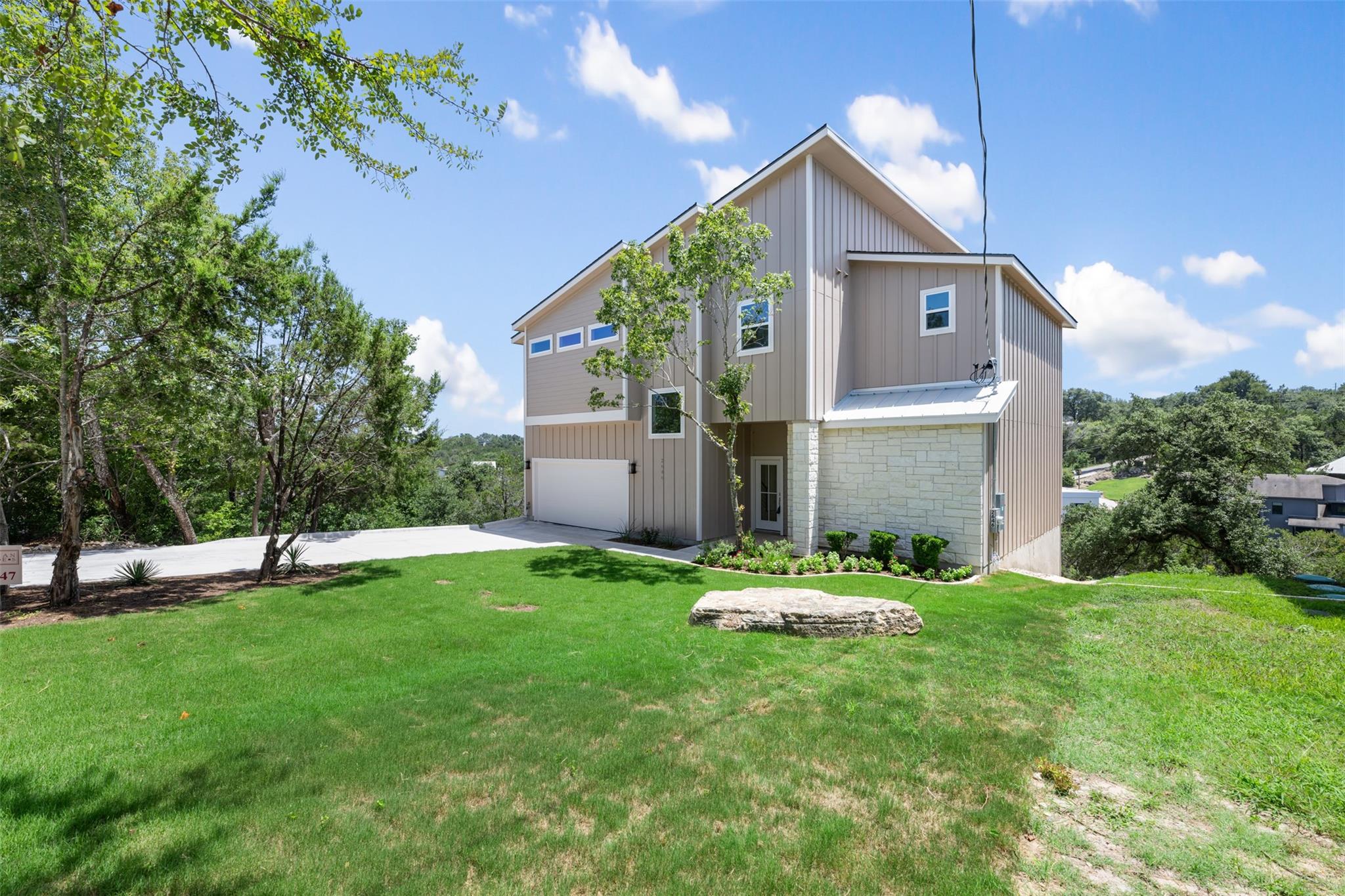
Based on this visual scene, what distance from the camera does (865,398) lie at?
12.1 metres

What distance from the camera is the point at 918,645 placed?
607cm

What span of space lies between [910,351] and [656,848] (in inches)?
443

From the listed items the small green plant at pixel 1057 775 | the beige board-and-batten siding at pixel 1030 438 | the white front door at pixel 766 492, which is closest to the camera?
the small green plant at pixel 1057 775

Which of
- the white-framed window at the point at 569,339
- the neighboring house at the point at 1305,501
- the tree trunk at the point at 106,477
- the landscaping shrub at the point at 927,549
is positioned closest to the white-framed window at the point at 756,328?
the landscaping shrub at the point at 927,549

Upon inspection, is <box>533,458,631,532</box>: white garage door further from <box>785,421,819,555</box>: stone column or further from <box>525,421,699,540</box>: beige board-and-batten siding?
<box>785,421,819,555</box>: stone column

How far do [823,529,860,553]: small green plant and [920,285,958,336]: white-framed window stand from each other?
4.52m

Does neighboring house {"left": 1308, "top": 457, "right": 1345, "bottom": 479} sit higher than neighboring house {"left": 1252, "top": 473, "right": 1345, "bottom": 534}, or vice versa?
neighboring house {"left": 1308, "top": 457, "right": 1345, "bottom": 479}

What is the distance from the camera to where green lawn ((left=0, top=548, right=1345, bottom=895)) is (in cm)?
262

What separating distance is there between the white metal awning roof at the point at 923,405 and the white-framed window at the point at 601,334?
662cm

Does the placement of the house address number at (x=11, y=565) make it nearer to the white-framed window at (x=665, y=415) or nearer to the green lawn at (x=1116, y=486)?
the white-framed window at (x=665, y=415)

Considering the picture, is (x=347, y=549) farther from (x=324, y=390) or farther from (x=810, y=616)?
(x=810, y=616)

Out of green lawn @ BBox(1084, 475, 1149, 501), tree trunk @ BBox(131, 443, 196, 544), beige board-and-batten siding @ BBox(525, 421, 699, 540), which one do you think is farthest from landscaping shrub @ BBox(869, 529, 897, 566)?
green lawn @ BBox(1084, 475, 1149, 501)

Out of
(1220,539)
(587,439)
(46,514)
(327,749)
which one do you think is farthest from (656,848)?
(1220,539)

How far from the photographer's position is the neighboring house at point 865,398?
35.1 ft
